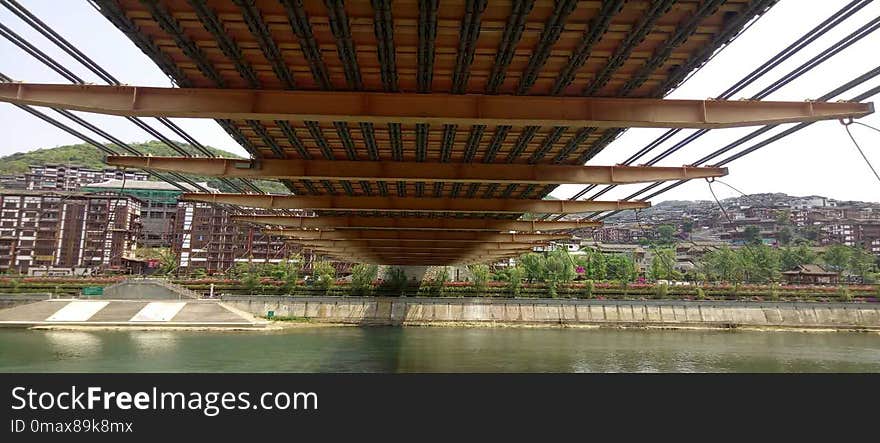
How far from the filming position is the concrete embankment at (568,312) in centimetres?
5788

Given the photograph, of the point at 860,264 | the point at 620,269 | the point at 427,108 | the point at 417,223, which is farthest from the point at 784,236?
the point at 427,108

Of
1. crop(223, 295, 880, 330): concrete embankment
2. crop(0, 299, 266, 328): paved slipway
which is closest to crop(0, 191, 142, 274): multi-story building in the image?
crop(0, 299, 266, 328): paved slipway

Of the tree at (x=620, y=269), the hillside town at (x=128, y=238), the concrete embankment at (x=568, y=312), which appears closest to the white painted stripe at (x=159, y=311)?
the concrete embankment at (x=568, y=312)

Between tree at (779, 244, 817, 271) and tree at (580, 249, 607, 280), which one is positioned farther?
tree at (779, 244, 817, 271)

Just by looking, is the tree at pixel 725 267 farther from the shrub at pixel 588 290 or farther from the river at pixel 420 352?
the river at pixel 420 352

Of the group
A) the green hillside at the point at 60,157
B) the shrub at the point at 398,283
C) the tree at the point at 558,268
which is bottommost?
the shrub at the point at 398,283

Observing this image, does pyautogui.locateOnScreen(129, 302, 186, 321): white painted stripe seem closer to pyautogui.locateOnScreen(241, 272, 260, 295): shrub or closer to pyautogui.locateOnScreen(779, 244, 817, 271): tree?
pyautogui.locateOnScreen(241, 272, 260, 295): shrub

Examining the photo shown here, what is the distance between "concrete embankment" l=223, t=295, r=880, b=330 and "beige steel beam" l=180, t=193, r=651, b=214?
37.9 m

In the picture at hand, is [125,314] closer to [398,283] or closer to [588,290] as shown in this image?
[398,283]

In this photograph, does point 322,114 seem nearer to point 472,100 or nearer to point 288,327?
point 472,100

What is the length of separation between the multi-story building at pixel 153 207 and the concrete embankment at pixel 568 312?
54.2 m

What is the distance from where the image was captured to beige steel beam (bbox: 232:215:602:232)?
2577 cm

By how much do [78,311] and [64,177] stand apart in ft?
337

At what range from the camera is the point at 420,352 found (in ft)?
112
